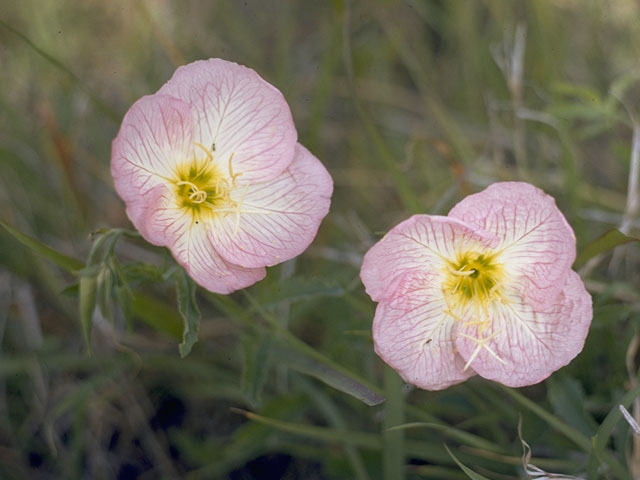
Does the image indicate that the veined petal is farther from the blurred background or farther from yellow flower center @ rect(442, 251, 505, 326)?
yellow flower center @ rect(442, 251, 505, 326)

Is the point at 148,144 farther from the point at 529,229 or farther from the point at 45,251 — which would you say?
the point at 529,229

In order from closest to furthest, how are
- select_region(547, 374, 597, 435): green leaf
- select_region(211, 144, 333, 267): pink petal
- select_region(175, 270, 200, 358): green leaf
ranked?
1. select_region(175, 270, 200, 358): green leaf
2. select_region(211, 144, 333, 267): pink petal
3. select_region(547, 374, 597, 435): green leaf

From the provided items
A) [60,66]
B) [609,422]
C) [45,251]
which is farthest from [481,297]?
[60,66]

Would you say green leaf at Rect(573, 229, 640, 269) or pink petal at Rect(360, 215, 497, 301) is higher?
pink petal at Rect(360, 215, 497, 301)

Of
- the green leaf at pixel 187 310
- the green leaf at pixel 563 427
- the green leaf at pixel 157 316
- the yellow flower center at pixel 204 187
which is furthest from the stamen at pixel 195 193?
the green leaf at pixel 563 427

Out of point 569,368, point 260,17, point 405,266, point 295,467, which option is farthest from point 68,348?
point 260,17

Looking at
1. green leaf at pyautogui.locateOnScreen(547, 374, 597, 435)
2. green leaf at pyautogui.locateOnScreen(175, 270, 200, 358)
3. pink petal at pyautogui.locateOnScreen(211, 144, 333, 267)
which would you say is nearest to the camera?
green leaf at pyautogui.locateOnScreen(175, 270, 200, 358)

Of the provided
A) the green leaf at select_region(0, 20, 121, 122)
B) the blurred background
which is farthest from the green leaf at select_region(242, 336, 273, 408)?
the green leaf at select_region(0, 20, 121, 122)

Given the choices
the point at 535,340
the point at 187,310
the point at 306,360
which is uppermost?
the point at 187,310
